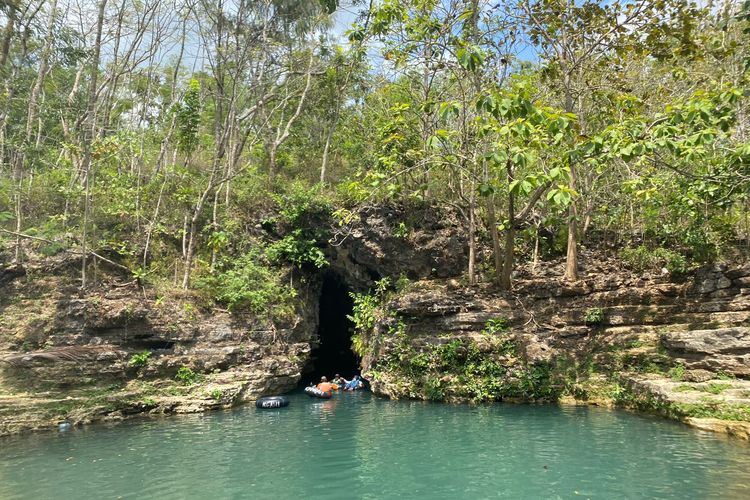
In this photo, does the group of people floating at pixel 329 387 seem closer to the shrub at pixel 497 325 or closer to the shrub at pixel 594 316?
the shrub at pixel 497 325

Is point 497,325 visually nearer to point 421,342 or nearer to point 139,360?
point 421,342

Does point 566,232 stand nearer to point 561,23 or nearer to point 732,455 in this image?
point 561,23

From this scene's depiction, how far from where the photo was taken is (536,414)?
11.0 meters

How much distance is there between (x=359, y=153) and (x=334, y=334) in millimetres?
8703

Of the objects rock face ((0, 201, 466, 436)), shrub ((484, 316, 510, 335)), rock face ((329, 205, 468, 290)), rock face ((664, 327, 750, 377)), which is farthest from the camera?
rock face ((329, 205, 468, 290))

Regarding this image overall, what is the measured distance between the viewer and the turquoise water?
21.2ft

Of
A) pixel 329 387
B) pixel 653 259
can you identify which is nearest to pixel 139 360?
pixel 329 387

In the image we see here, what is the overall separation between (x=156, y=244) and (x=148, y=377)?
18.7 ft

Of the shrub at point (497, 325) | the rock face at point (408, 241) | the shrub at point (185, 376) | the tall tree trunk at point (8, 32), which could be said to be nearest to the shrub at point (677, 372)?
the shrub at point (497, 325)

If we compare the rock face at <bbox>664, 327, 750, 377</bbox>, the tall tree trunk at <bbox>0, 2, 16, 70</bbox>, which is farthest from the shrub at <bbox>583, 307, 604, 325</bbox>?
the tall tree trunk at <bbox>0, 2, 16, 70</bbox>

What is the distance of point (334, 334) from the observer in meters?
22.4

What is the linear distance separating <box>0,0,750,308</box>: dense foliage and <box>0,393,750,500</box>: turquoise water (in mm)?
5015

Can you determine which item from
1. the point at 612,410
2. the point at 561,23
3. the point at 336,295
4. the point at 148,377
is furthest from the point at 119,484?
the point at 336,295

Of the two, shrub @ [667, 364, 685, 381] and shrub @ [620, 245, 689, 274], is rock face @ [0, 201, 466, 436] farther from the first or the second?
shrub @ [667, 364, 685, 381]
